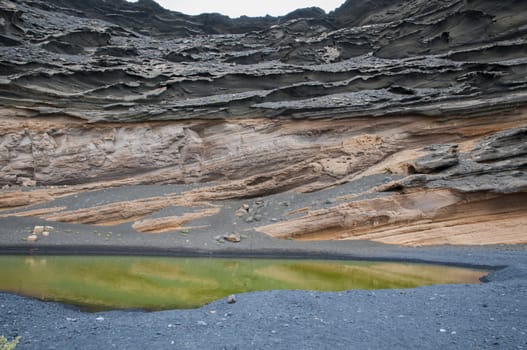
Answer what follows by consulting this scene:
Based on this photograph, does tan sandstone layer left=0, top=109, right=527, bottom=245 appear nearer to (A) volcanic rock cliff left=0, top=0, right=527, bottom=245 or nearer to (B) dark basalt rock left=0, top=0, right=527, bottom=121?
(A) volcanic rock cliff left=0, top=0, right=527, bottom=245

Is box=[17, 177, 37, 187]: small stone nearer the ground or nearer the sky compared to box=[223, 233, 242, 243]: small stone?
nearer the sky

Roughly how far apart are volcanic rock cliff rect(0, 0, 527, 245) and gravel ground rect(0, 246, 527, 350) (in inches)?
360

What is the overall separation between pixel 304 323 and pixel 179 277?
6.57 meters

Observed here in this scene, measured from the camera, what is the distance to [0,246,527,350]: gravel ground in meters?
5.19

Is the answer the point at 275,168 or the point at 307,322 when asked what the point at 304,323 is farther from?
the point at 275,168

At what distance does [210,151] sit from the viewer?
22.7 metres

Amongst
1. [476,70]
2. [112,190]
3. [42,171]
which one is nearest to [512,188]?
[476,70]

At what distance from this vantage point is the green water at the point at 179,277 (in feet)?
29.6

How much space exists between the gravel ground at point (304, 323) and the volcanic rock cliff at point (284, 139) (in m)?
9.16

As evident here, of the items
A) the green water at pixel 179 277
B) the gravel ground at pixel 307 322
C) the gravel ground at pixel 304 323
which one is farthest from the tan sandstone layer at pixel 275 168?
the gravel ground at pixel 304 323

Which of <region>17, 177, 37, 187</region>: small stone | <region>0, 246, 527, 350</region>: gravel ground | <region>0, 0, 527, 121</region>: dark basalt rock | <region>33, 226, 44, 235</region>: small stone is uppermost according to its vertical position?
<region>0, 0, 527, 121</region>: dark basalt rock

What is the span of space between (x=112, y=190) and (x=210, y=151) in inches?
254

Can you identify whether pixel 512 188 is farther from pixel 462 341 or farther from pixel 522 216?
pixel 462 341

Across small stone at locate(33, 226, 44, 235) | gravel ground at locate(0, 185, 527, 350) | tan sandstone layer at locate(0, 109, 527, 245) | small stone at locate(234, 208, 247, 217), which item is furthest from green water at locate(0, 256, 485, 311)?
small stone at locate(234, 208, 247, 217)
